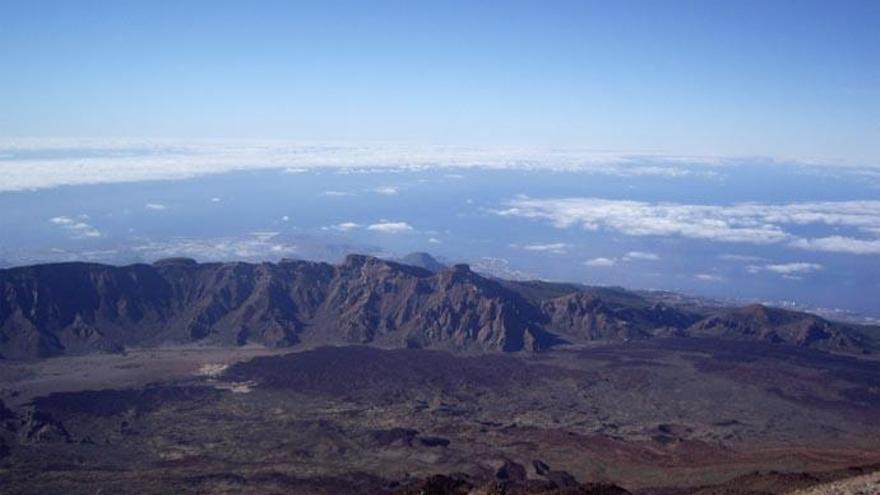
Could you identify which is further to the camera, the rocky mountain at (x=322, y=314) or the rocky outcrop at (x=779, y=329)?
the rocky outcrop at (x=779, y=329)

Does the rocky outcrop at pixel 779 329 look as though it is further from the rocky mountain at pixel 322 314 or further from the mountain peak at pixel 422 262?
the mountain peak at pixel 422 262

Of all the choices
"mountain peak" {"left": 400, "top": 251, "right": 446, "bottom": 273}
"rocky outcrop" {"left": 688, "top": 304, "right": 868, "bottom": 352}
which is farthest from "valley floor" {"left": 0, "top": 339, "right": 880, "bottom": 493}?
"mountain peak" {"left": 400, "top": 251, "right": 446, "bottom": 273}

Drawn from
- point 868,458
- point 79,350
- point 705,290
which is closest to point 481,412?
point 868,458

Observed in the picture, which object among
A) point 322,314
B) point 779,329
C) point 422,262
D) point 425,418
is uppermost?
point 422,262

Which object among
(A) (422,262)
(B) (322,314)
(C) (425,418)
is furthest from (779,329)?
(A) (422,262)

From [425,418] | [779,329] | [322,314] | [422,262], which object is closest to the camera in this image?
[425,418]

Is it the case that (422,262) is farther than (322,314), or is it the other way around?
(422,262)

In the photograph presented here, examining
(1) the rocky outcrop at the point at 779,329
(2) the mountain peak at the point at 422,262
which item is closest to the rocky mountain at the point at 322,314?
(1) the rocky outcrop at the point at 779,329

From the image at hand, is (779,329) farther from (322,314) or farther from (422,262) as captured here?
(422,262)

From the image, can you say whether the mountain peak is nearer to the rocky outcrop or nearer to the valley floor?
the rocky outcrop
